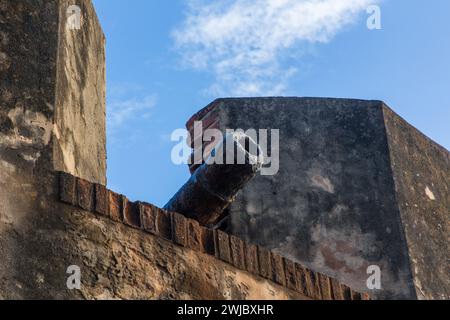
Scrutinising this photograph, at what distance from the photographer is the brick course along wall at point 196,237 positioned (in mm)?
3625

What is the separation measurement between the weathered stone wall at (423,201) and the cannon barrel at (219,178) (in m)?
2.64

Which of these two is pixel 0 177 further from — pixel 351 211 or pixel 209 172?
pixel 351 211

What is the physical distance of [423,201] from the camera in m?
7.36

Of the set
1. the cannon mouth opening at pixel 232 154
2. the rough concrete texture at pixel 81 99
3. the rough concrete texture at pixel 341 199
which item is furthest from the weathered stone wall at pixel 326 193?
the cannon mouth opening at pixel 232 154

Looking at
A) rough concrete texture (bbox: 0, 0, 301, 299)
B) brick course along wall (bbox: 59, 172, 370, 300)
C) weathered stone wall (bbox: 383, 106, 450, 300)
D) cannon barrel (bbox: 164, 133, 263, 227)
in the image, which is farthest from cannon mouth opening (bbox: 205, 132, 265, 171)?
weathered stone wall (bbox: 383, 106, 450, 300)

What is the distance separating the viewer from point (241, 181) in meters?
4.51

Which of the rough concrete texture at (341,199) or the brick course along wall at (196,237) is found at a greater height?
the rough concrete texture at (341,199)

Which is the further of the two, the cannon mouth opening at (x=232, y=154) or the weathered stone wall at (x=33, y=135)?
the cannon mouth opening at (x=232, y=154)

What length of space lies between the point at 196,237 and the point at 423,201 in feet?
12.8

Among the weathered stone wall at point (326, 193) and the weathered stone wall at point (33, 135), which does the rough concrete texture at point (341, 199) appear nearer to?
the weathered stone wall at point (326, 193)

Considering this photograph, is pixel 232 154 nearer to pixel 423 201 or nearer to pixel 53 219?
pixel 53 219

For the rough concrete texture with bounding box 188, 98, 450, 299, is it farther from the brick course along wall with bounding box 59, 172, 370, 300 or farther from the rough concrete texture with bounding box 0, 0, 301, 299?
the rough concrete texture with bounding box 0, 0, 301, 299

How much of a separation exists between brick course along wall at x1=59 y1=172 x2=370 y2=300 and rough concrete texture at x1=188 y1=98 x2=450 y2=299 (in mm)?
2469
